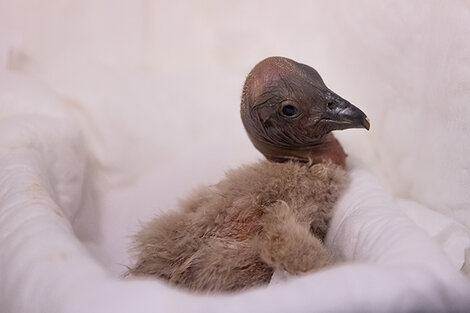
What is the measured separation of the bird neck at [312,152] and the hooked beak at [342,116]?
0.04 metres

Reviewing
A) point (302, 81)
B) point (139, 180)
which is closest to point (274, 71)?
point (302, 81)

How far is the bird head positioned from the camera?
73 cm

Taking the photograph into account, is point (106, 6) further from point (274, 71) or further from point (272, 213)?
point (272, 213)

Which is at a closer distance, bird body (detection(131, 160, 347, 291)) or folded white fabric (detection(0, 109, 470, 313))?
folded white fabric (detection(0, 109, 470, 313))

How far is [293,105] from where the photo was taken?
0.73 m

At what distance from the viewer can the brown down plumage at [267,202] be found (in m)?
0.62

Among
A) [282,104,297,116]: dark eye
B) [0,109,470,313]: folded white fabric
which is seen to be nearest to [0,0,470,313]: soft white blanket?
[0,109,470,313]: folded white fabric

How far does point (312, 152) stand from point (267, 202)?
0.40ft

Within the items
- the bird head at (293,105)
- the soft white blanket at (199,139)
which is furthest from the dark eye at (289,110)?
the soft white blanket at (199,139)

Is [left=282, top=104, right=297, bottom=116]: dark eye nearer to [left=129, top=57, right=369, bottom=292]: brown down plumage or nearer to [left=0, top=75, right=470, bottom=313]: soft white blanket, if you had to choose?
[left=129, top=57, right=369, bottom=292]: brown down plumage

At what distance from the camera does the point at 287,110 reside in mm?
738

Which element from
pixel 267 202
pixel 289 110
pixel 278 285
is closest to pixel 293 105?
pixel 289 110

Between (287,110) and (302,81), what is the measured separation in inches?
1.6

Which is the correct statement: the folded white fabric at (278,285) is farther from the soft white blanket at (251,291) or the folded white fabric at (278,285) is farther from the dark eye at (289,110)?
the dark eye at (289,110)
